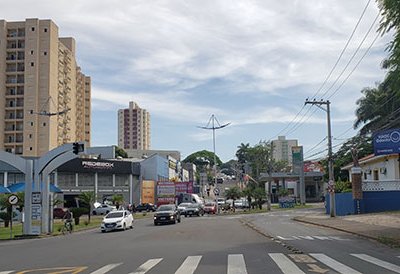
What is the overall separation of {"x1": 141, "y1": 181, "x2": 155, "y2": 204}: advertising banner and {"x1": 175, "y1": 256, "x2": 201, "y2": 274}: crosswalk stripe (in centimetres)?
7423

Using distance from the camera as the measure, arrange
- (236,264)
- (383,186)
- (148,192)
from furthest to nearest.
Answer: (148,192) → (383,186) → (236,264)

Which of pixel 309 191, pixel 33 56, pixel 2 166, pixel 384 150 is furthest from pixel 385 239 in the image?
pixel 33 56

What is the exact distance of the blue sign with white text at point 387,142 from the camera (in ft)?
138

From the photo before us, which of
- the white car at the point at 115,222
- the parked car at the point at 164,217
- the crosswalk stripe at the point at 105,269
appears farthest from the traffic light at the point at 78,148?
the crosswalk stripe at the point at 105,269

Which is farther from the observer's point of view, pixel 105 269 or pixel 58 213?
pixel 58 213

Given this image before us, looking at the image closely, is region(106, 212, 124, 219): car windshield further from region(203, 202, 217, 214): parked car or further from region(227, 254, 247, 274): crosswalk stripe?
region(203, 202, 217, 214): parked car

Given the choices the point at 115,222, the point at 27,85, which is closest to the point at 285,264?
the point at 115,222

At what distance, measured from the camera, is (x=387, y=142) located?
139ft

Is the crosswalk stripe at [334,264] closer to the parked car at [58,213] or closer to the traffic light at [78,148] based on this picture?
the traffic light at [78,148]

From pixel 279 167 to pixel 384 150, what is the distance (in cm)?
8949

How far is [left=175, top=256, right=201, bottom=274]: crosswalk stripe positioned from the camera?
1306cm

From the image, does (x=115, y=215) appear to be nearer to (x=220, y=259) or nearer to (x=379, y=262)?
(x=220, y=259)

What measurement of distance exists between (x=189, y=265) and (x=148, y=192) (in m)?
78.6

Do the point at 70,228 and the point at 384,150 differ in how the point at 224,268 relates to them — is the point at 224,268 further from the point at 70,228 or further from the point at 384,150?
the point at 384,150
